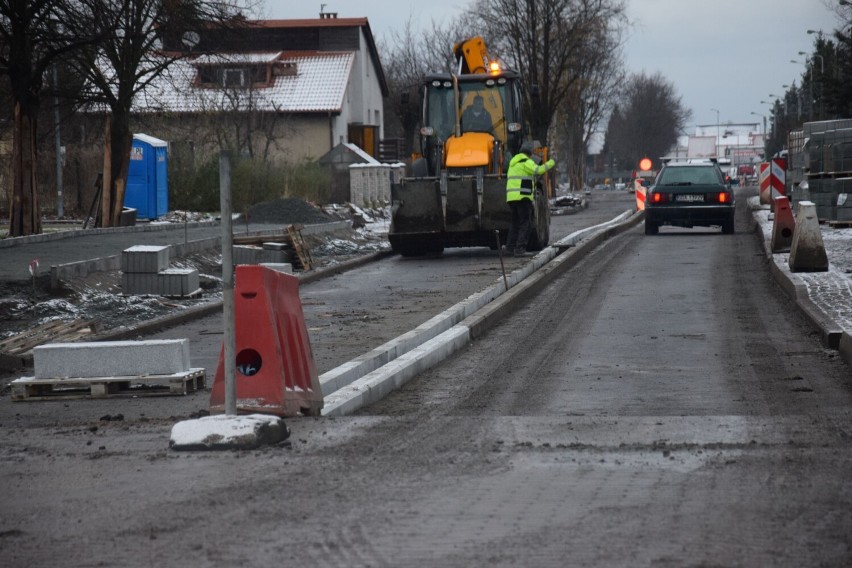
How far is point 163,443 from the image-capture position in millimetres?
6832

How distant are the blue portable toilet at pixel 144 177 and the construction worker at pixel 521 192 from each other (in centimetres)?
1485

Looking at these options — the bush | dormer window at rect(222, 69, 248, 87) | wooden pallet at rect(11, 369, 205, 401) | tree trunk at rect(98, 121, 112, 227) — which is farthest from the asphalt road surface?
dormer window at rect(222, 69, 248, 87)

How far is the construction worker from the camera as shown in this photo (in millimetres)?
20969

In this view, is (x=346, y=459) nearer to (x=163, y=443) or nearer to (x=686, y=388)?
(x=163, y=443)

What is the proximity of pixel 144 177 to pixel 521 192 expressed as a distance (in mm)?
15826

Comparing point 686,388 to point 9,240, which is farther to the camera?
point 9,240

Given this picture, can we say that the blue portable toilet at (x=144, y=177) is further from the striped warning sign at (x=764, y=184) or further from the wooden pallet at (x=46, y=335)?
the wooden pallet at (x=46, y=335)

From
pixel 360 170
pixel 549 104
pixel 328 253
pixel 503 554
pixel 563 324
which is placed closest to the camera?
pixel 503 554

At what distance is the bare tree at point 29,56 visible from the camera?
22.8m

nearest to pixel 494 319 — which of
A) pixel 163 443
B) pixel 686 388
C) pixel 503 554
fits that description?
pixel 686 388

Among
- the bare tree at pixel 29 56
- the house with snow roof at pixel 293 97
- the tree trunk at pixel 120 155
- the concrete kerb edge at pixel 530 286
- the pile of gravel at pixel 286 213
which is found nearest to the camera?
the concrete kerb edge at pixel 530 286

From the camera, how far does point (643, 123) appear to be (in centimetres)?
13300

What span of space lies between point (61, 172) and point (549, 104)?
26.9 m

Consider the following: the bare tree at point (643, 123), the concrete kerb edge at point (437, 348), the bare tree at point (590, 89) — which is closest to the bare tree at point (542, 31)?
the bare tree at point (590, 89)
